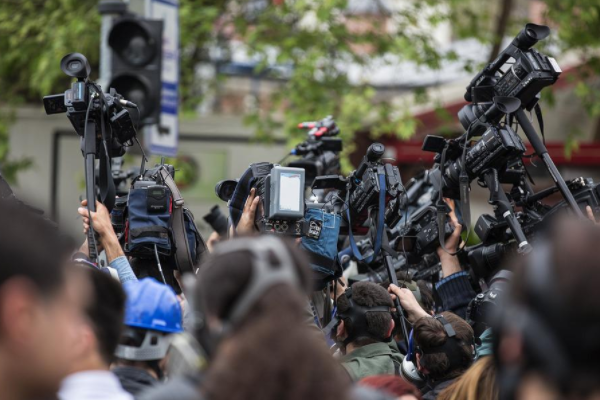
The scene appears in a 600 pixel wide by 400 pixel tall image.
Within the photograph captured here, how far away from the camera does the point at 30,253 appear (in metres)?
2.36

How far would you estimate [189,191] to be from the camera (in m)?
17.0

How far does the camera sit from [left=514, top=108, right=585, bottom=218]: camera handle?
5176mm

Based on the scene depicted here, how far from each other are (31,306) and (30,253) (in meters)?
0.13

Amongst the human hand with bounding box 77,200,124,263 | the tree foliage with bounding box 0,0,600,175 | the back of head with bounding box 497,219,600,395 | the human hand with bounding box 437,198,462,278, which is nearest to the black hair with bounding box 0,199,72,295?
the back of head with bounding box 497,219,600,395

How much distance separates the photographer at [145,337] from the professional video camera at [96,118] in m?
2.31

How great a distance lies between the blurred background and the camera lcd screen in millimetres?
5081

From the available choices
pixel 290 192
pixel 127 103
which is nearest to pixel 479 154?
pixel 290 192

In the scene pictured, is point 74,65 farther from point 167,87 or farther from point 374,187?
point 167,87

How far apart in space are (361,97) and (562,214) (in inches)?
322

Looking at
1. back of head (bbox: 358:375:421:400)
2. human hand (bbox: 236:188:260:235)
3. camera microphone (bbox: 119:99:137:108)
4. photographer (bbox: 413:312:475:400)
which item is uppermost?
camera microphone (bbox: 119:99:137:108)

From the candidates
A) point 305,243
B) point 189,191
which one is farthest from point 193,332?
point 189,191

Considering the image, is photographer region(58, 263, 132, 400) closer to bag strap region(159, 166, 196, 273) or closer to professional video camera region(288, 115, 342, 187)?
bag strap region(159, 166, 196, 273)

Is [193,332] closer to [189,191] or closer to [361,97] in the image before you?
[361,97]

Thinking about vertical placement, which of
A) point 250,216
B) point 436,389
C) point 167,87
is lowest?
point 436,389
